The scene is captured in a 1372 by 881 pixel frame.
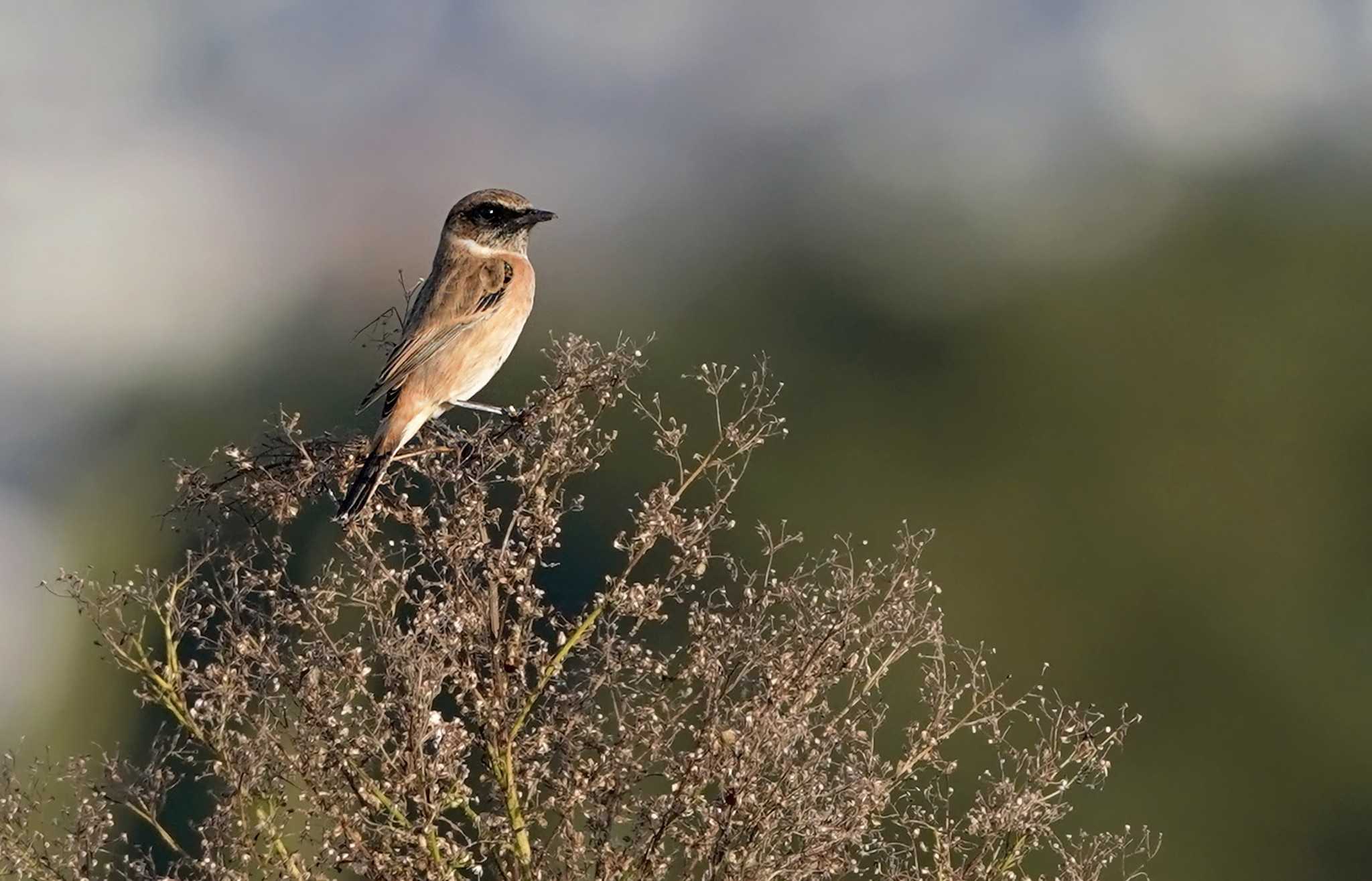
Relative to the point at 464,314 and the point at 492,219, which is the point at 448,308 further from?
the point at 492,219

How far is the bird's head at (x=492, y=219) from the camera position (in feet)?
30.9

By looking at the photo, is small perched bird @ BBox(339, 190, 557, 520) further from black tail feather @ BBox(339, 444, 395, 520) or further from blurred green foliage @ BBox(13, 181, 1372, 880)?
blurred green foliage @ BBox(13, 181, 1372, 880)

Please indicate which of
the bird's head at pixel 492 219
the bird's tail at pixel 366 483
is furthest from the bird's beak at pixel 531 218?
the bird's tail at pixel 366 483

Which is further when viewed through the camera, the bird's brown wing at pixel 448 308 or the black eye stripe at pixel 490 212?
the black eye stripe at pixel 490 212

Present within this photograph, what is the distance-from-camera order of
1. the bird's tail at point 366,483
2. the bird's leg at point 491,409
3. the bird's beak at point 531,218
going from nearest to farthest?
the bird's tail at point 366,483
the bird's leg at point 491,409
the bird's beak at point 531,218

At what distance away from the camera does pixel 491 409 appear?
782cm

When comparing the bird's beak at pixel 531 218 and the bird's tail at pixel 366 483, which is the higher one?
the bird's beak at pixel 531 218

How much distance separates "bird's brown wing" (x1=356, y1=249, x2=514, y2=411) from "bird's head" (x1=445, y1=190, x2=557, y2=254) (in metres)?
0.18

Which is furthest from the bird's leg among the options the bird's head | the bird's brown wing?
the bird's head

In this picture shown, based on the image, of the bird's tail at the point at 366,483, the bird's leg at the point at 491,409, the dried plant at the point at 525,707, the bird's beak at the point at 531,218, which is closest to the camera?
the dried plant at the point at 525,707

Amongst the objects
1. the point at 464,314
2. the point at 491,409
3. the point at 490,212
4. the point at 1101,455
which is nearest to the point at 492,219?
the point at 490,212

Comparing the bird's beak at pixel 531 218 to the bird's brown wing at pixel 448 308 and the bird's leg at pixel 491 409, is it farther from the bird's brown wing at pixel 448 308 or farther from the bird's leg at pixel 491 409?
the bird's leg at pixel 491 409

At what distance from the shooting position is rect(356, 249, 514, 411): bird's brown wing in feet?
27.6

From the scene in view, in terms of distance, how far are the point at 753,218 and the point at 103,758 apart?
66.4m
